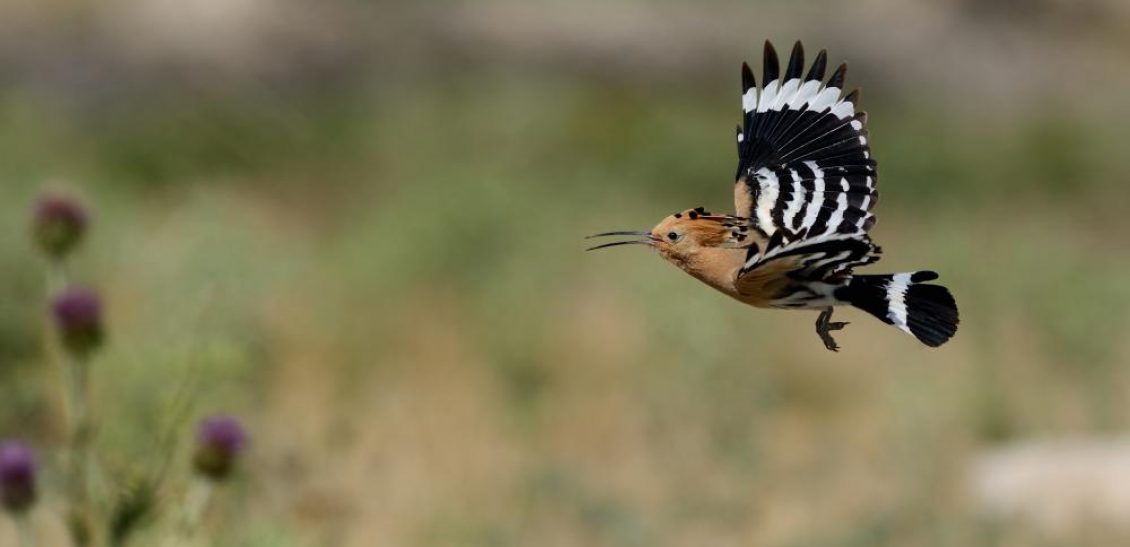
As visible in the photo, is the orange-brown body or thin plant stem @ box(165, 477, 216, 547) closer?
the orange-brown body

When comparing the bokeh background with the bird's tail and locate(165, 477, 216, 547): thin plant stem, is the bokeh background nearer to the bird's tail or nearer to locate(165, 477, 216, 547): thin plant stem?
locate(165, 477, 216, 547): thin plant stem

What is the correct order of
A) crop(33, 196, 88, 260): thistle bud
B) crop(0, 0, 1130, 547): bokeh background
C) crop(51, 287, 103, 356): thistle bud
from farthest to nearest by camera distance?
crop(0, 0, 1130, 547): bokeh background → crop(33, 196, 88, 260): thistle bud → crop(51, 287, 103, 356): thistle bud

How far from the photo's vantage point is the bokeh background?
5238mm

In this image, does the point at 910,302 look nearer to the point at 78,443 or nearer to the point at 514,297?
the point at 78,443

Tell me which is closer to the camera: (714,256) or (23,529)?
(714,256)

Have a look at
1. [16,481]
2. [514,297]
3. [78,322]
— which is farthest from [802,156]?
[514,297]

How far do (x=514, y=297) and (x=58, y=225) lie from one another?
560 centimetres

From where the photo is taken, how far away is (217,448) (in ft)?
8.73

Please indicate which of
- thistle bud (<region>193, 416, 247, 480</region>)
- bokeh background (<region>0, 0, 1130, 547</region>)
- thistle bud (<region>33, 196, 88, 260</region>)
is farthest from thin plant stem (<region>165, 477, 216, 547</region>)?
thistle bud (<region>33, 196, 88, 260</region>)

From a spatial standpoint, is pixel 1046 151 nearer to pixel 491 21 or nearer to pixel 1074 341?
pixel 491 21

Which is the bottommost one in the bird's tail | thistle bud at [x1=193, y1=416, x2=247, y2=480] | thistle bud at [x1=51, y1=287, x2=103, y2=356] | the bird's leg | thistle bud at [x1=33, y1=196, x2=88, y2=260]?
thistle bud at [x1=193, y1=416, x2=247, y2=480]

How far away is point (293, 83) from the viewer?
54.6 feet

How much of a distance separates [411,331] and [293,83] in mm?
8967

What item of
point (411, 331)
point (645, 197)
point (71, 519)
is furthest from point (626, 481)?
point (645, 197)
